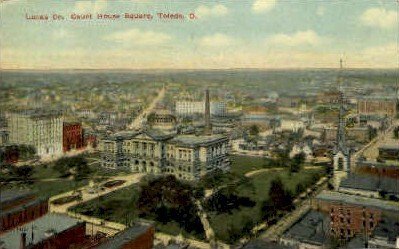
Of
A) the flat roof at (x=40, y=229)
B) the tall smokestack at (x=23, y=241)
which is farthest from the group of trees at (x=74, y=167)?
Result: the tall smokestack at (x=23, y=241)

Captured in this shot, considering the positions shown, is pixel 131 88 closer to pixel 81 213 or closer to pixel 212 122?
pixel 212 122

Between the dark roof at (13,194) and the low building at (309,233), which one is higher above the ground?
the dark roof at (13,194)

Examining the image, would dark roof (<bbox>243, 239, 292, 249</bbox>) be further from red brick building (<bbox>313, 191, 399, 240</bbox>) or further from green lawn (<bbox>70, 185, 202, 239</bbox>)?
green lawn (<bbox>70, 185, 202, 239</bbox>)

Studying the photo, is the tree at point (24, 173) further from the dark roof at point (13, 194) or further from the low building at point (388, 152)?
the low building at point (388, 152)

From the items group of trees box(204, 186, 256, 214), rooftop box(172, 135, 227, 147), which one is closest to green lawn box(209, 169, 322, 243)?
group of trees box(204, 186, 256, 214)

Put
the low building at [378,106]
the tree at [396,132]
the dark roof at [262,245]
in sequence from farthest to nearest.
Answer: the low building at [378,106] < the tree at [396,132] < the dark roof at [262,245]

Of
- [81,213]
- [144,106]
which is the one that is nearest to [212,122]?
[144,106]

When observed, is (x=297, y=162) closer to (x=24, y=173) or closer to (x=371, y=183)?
(x=371, y=183)

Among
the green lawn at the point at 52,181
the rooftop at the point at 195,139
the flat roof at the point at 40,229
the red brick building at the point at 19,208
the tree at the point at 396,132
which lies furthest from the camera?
the green lawn at the point at 52,181
